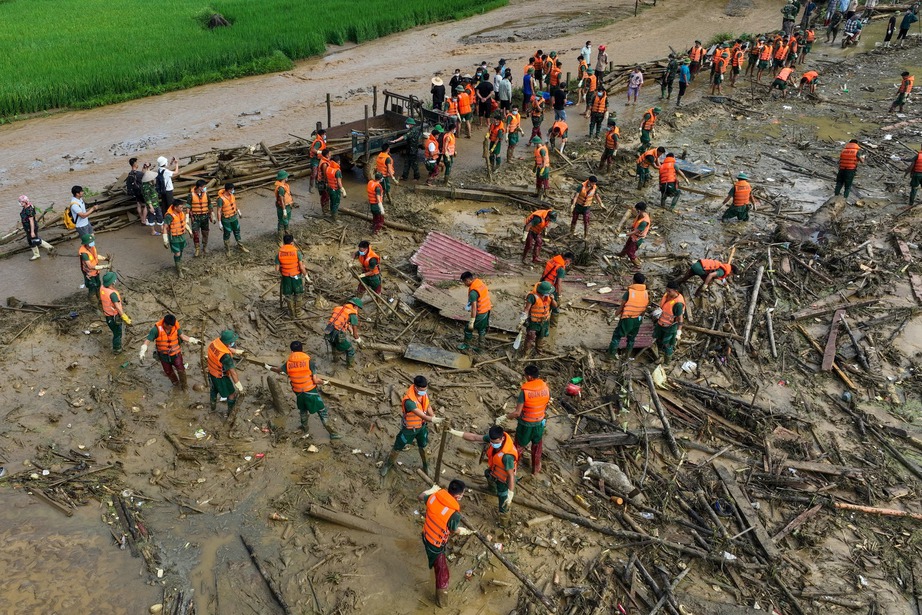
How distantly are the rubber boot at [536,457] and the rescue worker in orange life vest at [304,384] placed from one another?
Result: 294cm

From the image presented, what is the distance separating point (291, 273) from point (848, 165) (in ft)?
47.4

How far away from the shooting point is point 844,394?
10.7 meters

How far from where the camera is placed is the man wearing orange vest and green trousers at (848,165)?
1639 centimetres

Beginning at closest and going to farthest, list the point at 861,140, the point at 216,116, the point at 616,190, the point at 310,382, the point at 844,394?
the point at 310,382
the point at 844,394
the point at 616,190
the point at 861,140
the point at 216,116

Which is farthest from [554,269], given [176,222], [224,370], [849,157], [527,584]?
[849,157]

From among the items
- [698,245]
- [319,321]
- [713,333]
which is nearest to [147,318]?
[319,321]

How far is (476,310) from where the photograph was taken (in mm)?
11031

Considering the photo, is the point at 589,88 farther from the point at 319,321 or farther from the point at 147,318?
the point at 147,318

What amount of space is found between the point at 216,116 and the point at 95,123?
4.02 m

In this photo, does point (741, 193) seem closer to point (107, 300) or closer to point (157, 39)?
point (107, 300)

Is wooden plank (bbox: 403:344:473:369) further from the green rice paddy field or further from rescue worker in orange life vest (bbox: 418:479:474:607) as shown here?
the green rice paddy field

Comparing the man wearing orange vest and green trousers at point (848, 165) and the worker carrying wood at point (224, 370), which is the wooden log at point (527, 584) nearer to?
the worker carrying wood at point (224, 370)

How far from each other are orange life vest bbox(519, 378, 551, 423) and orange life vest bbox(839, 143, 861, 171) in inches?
508

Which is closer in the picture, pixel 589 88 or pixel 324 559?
pixel 324 559
